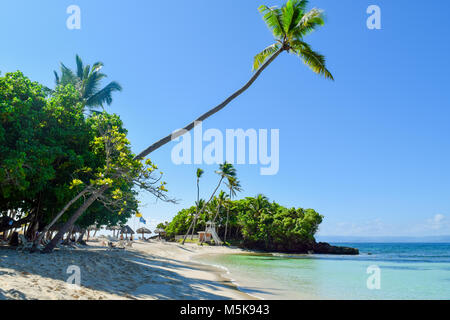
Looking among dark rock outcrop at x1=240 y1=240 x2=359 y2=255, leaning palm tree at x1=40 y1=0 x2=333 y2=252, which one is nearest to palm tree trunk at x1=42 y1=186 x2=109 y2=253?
leaning palm tree at x1=40 y1=0 x2=333 y2=252

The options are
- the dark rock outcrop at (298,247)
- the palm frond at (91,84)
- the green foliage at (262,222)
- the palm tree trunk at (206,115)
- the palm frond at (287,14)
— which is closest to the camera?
the palm tree trunk at (206,115)

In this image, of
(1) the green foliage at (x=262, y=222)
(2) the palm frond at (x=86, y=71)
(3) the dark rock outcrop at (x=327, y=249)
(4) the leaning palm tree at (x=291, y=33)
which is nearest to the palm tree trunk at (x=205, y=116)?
(4) the leaning palm tree at (x=291, y=33)

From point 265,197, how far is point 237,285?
1769 inches

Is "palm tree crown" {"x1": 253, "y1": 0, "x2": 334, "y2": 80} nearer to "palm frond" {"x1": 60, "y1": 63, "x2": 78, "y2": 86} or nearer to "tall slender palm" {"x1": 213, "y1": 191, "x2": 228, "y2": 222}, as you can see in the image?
"palm frond" {"x1": 60, "y1": 63, "x2": 78, "y2": 86}

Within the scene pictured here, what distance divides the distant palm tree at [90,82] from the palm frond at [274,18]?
16674 millimetres

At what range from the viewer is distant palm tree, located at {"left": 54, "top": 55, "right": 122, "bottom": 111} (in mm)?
23359

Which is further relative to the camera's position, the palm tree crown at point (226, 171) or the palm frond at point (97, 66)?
the palm tree crown at point (226, 171)

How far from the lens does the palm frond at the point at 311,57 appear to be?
1133 cm

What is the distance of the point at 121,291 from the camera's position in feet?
24.1

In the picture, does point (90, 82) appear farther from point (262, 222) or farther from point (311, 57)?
point (262, 222)

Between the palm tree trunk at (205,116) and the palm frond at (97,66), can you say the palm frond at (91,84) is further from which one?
the palm tree trunk at (205,116)

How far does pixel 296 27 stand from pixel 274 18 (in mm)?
975
